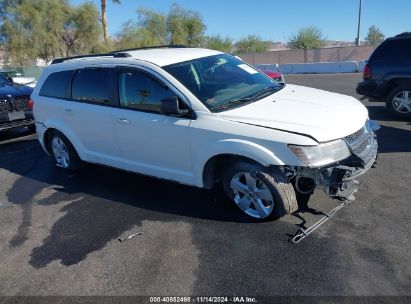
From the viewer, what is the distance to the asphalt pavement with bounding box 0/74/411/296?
10.9 feet

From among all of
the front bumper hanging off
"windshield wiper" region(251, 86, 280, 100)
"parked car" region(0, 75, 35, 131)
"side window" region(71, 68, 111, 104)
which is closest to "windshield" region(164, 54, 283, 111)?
"windshield wiper" region(251, 86, 280, 100)

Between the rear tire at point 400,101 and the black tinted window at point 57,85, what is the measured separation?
21.7 feet

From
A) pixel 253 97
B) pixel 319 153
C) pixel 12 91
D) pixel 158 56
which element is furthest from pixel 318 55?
pixel 319 153

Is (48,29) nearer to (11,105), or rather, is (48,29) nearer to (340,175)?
(11,105)

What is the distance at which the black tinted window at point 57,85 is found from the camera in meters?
5.81

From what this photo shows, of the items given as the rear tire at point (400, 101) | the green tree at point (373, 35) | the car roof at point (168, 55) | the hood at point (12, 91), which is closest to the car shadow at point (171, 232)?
the car roof at point (168, 55)

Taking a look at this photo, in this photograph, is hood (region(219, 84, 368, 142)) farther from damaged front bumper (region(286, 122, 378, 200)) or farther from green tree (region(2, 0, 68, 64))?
green tree (region(2, 0, 68, 64))

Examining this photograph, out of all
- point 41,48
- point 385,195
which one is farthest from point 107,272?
point 41,48

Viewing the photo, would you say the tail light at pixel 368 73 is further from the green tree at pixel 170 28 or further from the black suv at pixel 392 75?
the green tree at pixel 170 28

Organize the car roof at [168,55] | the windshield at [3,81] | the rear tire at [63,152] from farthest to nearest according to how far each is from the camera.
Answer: the windshield at [3,81] < the rear tire at [63,152] < the car roof at [168,55]

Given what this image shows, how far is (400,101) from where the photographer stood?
27.3 feet

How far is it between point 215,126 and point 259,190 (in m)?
0.82

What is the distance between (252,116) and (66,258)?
2.38m

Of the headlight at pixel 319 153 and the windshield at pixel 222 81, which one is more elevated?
the windshield at pixel 222 81
